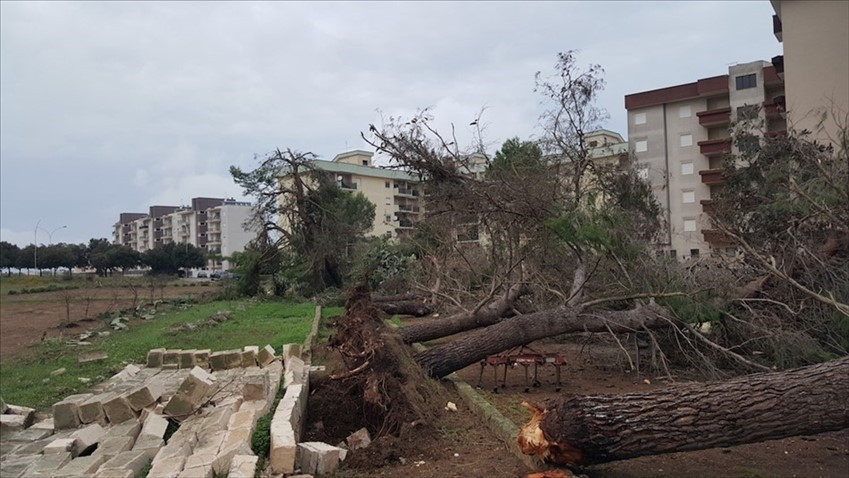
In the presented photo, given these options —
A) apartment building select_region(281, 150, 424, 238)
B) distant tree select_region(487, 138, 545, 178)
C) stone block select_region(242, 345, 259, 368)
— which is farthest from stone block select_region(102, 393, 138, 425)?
apartment building select_region(281, 150, 424, 238)

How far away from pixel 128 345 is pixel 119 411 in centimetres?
804

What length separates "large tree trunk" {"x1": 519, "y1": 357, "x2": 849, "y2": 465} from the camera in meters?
4.24

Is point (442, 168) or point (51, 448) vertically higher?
point (442, 168)

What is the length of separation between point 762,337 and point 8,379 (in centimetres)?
1191

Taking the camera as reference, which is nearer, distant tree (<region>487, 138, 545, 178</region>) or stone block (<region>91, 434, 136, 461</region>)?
stone block (<region>91, 434, 136, 461</region>)

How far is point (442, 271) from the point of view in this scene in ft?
46.3

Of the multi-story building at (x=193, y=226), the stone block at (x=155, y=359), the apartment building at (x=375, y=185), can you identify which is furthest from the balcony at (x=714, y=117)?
the multi-story building at (x=193, y=226)

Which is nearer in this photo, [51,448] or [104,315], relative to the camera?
[51,448]

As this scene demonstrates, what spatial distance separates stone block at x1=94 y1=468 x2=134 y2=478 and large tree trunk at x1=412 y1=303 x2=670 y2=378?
4.03 meters

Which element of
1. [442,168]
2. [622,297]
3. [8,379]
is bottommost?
[8,379]

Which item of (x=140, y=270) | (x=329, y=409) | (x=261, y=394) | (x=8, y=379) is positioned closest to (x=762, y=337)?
(x=329, y=409)

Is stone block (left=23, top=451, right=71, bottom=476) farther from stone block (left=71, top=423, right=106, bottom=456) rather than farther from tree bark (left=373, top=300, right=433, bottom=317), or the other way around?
tree bark (left=373, top=300, right=433, bottom=317)

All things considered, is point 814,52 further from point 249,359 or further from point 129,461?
point 129,461

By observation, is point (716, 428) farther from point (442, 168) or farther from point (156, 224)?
point (156, 224)
